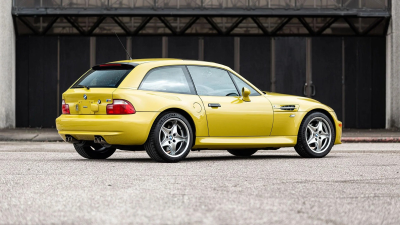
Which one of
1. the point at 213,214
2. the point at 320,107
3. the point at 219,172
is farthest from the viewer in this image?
the point at 320,107

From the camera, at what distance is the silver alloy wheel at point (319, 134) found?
11156 mm

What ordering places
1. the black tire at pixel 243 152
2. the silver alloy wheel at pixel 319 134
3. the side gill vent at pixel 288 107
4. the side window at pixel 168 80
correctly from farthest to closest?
the black tire at pixel 243 152 < the silver alloy wheel at pixel 319 134 < the side gill vent at pixel 288 107 < the side window at pixel 168 80

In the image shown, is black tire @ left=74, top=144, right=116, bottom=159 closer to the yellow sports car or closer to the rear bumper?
the yellow sports car

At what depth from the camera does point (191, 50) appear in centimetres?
2419

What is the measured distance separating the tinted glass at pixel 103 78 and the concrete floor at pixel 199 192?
3.82 feet

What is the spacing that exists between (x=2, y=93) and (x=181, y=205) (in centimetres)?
1763

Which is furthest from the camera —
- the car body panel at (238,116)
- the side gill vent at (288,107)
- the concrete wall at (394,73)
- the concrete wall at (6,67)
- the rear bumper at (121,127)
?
the concrete wall at (394,73)

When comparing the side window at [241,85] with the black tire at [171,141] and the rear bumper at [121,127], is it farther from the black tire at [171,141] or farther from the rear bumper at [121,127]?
the rear bumper at [121,127]

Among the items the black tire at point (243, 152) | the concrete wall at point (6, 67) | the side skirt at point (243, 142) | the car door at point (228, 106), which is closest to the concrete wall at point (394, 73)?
the black tire at point (243, 152)

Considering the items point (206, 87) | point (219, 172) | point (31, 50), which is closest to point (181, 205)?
point (219, 172)

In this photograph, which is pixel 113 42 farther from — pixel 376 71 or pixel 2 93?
pixel 376 71

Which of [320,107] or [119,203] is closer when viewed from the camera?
[119,203]

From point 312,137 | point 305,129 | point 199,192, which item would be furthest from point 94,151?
point 199,192

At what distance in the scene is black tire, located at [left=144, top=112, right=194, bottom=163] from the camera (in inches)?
376
